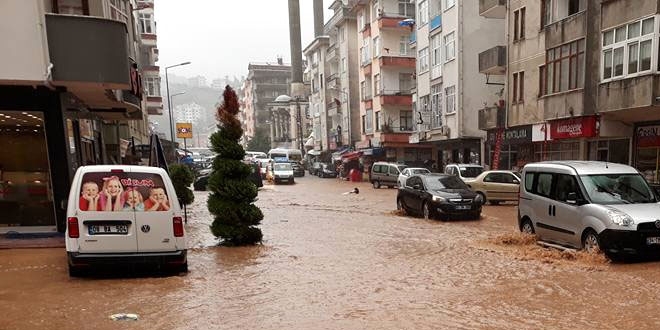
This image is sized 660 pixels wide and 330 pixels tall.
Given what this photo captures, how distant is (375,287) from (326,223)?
28.3ft

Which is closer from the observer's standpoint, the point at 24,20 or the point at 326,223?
the point at 24,20

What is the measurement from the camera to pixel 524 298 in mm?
5871

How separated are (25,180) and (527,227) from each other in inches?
463

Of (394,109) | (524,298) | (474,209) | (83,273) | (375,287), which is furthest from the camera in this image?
(394,109)

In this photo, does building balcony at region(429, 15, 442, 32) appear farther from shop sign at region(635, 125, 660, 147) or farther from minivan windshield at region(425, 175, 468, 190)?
minivan windshield at region(425, 175, 468, 190)

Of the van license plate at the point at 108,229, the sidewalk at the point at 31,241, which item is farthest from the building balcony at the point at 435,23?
the van license plate at the point at 108,229

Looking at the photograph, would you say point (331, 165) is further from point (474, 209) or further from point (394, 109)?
point (474, 209)

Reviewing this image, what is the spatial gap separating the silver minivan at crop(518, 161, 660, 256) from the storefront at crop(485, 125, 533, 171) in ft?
45.1

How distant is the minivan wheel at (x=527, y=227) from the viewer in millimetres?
10121

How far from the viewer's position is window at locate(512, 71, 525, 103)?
23.1 m

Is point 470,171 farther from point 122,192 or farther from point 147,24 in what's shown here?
point 147,24

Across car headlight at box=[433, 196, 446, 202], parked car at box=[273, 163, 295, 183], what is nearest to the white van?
car headlight at box=[433, 196, 446, 202]

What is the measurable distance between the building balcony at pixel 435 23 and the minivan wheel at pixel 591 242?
25.8 meters

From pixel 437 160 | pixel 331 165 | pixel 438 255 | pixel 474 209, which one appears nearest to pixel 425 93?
pixel 437 160
